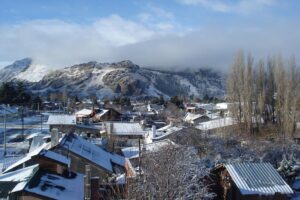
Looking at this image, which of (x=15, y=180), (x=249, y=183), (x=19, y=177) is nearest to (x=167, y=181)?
(x=249, y=183)

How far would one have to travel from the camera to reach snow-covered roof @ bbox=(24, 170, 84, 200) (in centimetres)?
A: 1925

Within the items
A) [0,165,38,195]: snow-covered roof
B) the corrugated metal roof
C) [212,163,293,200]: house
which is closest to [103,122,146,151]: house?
[0,165,38,195]: snow-covered roof

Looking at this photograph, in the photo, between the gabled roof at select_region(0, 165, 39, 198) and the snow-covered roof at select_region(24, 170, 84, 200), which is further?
the gabled roof at select_region(0, 165, 39, 198)

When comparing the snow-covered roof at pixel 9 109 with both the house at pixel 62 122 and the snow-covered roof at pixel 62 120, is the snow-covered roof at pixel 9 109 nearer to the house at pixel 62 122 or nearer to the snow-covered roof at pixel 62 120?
the snow-covered roof at pixel 62 120

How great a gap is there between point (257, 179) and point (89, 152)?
11725mm

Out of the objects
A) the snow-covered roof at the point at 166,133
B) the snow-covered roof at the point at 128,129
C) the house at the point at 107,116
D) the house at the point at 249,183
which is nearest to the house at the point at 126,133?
the snow-covered roof at the point at 128,129

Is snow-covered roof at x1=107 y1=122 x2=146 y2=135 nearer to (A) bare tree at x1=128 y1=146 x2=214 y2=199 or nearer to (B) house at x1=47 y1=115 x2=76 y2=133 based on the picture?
(B) house at x1=47 y1=115 x2=76 y2=133

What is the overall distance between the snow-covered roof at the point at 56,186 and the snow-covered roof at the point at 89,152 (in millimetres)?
5517

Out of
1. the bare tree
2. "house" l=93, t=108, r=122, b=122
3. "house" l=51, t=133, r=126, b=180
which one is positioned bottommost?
"house" l=93, t=108, r=122, b=122

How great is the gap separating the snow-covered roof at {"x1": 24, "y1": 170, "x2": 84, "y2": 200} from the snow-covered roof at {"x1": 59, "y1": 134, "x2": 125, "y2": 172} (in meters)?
5.52

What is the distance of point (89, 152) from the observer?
2948 centimetres

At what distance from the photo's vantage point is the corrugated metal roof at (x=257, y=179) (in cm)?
2058

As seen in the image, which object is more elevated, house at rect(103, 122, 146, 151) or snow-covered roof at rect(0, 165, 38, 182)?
snow-covered roof at rect(0, 165, 38, 182)

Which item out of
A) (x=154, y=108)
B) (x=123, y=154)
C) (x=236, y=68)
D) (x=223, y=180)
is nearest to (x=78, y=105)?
(x=154, y=108)
